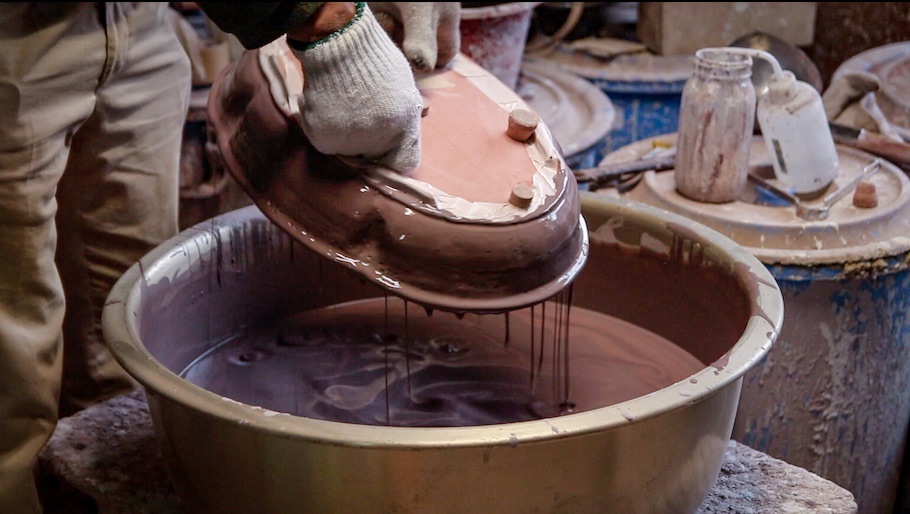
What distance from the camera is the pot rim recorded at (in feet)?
3.47

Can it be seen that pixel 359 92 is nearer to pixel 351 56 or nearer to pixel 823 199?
pixel 351 56

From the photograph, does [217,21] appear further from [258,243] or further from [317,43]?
[258,243]

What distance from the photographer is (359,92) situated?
1206 mm

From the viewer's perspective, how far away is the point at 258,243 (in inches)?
68.1

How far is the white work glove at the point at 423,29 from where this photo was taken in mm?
1530

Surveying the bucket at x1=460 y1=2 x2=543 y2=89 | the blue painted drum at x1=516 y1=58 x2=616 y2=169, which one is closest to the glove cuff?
the blue painted drum at x1=516 y1=58 x2=616 y2=169

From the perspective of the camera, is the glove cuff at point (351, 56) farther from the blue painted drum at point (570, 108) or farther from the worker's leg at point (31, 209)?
→ the blue painted drum at point (570, 108)

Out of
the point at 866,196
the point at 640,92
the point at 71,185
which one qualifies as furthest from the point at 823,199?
the point at 71,185

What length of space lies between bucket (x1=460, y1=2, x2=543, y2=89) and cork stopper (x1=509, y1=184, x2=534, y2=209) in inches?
65.5

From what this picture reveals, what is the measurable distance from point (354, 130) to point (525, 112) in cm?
29

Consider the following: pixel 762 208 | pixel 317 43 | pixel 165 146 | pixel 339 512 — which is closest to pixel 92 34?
pixel 165 146

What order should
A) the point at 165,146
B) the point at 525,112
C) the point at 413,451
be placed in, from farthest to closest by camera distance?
the point at 165,146 → the point at 525,112 → the point at 413,451

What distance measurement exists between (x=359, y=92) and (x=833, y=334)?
1.18m

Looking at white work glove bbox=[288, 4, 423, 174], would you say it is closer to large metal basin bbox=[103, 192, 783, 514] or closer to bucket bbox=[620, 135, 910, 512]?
large metal basin bbox=[103, 192, 783, 514]
